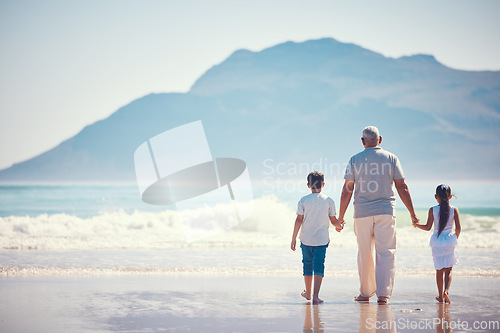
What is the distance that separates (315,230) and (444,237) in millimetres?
1393

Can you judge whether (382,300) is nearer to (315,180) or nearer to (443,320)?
(443,320)

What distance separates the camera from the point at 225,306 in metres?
5.68

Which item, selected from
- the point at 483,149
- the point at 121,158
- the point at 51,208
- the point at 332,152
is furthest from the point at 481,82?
the point at 51,208

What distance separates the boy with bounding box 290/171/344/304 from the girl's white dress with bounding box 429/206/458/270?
1037 millimetres

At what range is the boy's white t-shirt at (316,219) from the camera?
232 inches

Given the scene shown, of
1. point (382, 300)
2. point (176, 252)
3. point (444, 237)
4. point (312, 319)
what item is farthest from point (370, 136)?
point (176, 252)

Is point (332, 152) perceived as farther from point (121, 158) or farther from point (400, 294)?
point (400, 294)

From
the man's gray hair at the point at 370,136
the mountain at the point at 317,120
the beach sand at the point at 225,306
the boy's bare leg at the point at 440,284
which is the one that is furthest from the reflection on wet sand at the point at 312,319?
the mountain at the point at 317,120

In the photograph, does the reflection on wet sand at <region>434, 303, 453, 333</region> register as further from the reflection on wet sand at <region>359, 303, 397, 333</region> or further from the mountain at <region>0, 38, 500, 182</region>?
the mountain at <region>0, 38, 500, 182</region>

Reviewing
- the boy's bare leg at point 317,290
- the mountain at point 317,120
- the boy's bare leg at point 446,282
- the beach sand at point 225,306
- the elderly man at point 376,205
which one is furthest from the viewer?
the mountain at point 317,120

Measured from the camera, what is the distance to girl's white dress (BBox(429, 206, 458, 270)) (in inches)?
235
